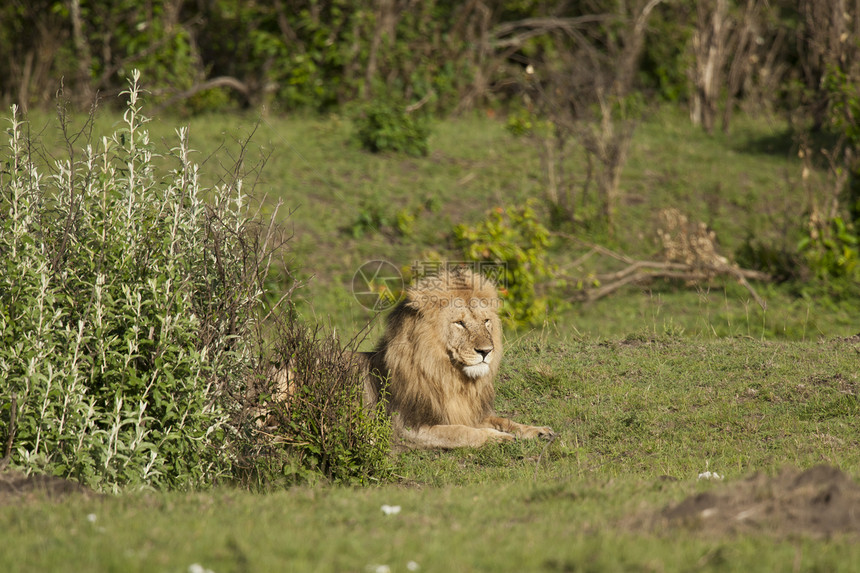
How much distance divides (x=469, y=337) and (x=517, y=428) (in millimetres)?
834

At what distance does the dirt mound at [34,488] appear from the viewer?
4762 mm

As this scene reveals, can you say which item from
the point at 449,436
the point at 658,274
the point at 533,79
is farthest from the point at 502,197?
the point at 449,436

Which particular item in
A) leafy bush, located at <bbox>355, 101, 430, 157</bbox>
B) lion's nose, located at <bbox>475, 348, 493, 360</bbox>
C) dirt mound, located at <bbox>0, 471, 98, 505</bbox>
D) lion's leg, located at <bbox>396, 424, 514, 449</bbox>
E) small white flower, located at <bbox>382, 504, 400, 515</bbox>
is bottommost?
lion's leg, located at <bbox>396, 424, 514, 449</bbox>

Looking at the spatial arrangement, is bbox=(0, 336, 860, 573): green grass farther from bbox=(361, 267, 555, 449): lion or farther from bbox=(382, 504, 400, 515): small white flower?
bbox=(361, 267, 555, 449): lion

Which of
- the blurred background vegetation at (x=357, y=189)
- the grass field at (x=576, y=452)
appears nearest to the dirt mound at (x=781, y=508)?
the grass field at (x=576, y=452)

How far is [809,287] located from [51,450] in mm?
10430

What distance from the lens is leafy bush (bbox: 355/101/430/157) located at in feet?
54.9

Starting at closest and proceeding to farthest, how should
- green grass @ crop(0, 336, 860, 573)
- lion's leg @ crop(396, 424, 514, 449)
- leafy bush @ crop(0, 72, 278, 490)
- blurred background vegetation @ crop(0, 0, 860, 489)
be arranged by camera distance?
1. green grass @ crop(0, 336, 860, 573)
2. leafy bush @ crop(0, 72, 278, 490)
3. blurred background vegetation @ crop(0, 0, 860, 489)
4. lion's leg @ crop(396, 424, 514, 449)

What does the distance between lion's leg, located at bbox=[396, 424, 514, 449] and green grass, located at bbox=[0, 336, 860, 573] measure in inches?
3.7

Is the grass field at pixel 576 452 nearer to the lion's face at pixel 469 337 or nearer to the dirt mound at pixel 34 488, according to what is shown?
the dirt mound at pixel 34 488

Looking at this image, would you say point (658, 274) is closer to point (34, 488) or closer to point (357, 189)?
point (357, 189)

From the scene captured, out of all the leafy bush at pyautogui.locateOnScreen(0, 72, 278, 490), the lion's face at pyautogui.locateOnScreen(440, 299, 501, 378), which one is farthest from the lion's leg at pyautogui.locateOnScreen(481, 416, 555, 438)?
the leafy bush at pyautogui.locateOnScreen(0, 72, 278, 490)

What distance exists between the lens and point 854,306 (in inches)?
478

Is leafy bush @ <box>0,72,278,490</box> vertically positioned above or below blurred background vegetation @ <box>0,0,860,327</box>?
below
